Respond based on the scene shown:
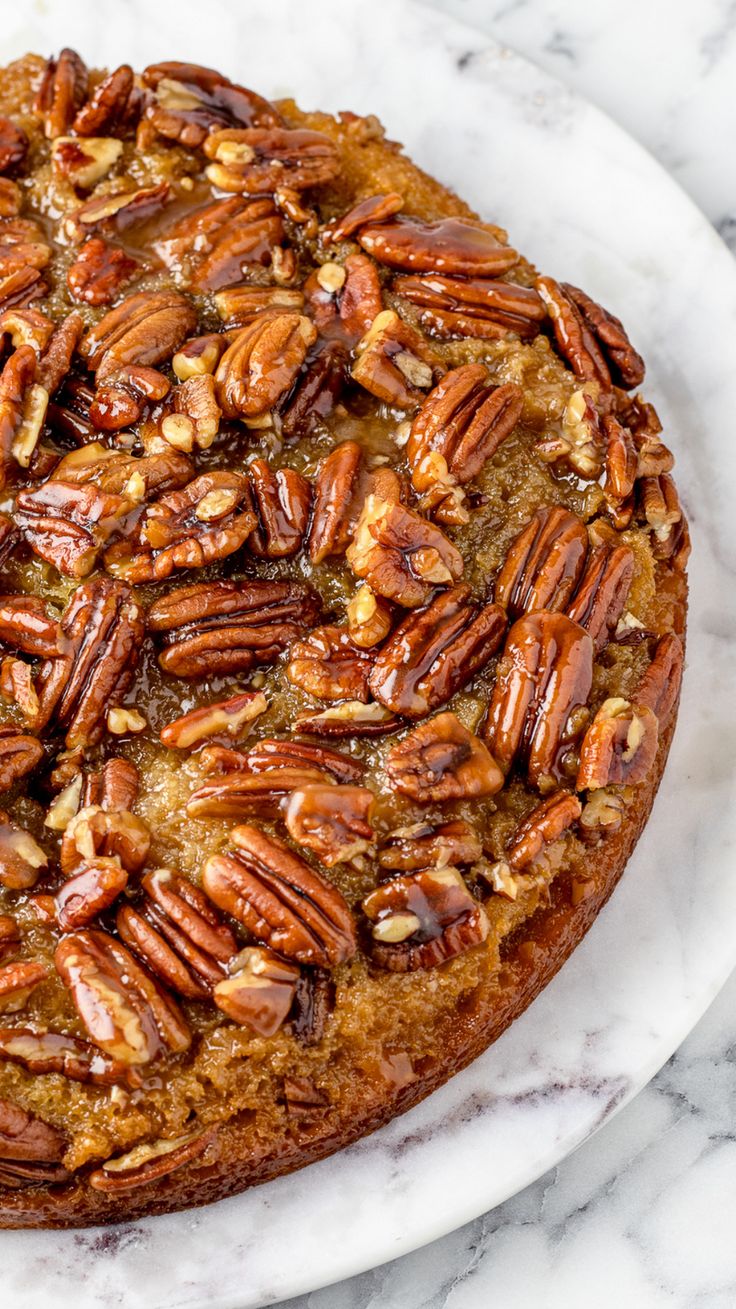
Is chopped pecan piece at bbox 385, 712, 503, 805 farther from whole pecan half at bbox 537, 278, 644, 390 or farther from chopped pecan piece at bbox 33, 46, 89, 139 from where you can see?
chopped pecan piece at bbox 33, 46, 89, 139

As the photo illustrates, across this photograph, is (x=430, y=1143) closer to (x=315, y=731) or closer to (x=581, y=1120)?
(x=581, y=1120)

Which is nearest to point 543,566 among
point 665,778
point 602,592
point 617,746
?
point 602,592

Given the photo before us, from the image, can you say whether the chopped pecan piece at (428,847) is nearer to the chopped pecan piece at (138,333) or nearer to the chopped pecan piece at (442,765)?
the chopped pecan piece at (442,765)

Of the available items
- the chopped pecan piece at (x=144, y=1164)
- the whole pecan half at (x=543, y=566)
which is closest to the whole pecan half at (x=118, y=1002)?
the chopped pecan piece at (x=144, y=1164)

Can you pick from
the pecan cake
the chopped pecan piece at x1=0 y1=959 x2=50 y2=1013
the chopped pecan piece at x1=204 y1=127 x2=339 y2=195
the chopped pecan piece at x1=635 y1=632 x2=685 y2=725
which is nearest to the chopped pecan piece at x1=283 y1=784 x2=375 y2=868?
the pecan cake

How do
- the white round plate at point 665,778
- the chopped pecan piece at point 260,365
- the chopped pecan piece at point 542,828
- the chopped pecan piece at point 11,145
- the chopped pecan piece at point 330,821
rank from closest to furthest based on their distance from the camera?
the chopped pecan piece at point 330,821
the chopped pecan piece at point 542,828
the white round plate at point 665,778
the chopped pecan piece at point 260,365
the chopped pecan piece at point 11,145
